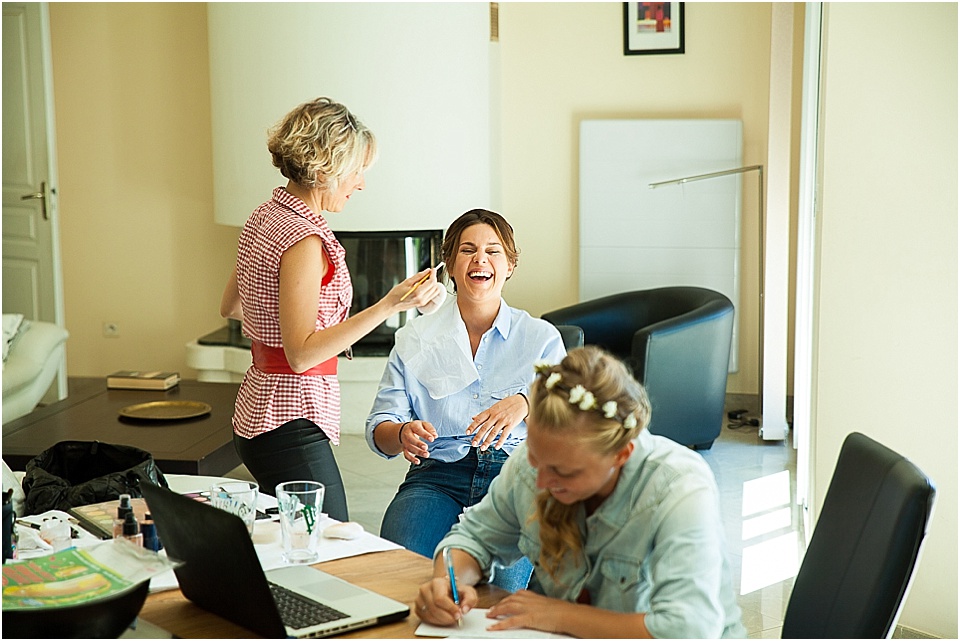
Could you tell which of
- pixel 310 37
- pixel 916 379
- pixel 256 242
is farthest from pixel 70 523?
pixel 310 37

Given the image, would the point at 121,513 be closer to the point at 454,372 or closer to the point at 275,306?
the point at 275,306

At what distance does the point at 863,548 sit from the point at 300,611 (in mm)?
824

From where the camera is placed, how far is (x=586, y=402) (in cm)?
149

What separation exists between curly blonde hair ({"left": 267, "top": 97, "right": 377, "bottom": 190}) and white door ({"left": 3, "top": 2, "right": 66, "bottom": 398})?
3.91 metres

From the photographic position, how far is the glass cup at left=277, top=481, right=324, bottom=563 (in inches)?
70.9

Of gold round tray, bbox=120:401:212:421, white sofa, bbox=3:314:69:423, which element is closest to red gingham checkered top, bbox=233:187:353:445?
gold round tray, bbox=120:401:212:421

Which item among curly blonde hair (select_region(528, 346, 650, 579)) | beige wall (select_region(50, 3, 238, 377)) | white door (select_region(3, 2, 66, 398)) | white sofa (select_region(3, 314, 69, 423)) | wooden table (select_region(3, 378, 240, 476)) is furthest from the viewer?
beige wall (select_region(50, 3, 238, 377))

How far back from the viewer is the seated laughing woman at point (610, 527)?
1.45 m

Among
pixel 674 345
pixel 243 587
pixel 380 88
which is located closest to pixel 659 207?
pixel 674 345

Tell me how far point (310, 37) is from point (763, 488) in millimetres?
2983

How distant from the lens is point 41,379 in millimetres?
5109

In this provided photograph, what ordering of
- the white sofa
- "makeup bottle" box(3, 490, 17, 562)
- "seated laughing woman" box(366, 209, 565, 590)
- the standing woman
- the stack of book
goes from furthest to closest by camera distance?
the white sofa → the stack of book → "seated laughing woman" box(366, 209, 565, 590) → the standing woman → "makeup bottle" box(3, 490, 17, 562)

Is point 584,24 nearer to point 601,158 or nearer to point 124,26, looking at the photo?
point 601,158

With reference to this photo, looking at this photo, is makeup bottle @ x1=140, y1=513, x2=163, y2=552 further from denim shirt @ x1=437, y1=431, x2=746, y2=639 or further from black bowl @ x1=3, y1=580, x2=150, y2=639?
denim shirt @ x1=437, y1=431, x2=746, y2=639
